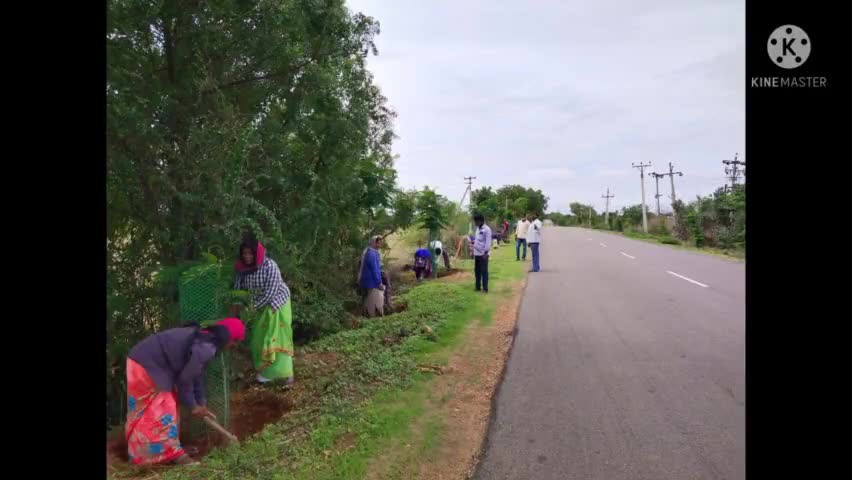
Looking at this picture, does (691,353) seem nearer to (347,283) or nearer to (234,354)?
(234,354)

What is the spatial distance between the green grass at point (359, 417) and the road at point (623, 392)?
2.68 feet

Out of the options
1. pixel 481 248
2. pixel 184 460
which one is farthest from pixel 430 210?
pixel 184 460

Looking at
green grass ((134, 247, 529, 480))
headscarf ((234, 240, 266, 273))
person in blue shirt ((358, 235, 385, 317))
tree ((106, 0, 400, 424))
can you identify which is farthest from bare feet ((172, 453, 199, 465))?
person in blue shirt ((358, 235, 385, 317))

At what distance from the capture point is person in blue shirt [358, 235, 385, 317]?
29.3 ft

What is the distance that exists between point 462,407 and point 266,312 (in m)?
2.33

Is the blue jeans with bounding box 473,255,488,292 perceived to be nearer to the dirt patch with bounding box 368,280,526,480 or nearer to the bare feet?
the dirt patch with bounding box 368,280,526,480

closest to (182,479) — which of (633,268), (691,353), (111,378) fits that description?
(111,378)

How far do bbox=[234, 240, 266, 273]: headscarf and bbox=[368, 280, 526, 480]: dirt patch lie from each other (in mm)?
2217

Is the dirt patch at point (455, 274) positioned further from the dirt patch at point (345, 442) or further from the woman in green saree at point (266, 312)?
the dirt patch at point (345, 442)

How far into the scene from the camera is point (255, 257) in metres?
4.98

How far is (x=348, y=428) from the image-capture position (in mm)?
4082

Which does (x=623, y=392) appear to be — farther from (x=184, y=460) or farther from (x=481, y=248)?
(x=481, y=248)
